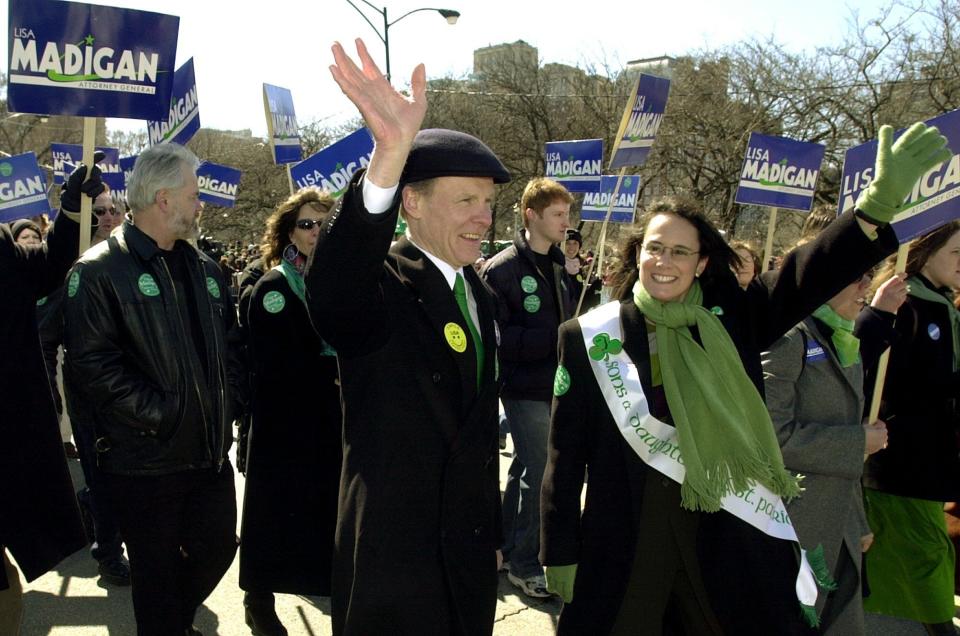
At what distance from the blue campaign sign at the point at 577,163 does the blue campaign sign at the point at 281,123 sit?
3736 mm

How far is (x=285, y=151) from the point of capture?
728cm

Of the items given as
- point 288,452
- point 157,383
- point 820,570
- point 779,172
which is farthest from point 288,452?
point 779,172

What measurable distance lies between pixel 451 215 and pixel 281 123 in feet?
18.7

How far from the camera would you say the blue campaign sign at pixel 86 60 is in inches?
158

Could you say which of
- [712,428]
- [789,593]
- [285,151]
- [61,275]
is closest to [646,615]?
[789,593]

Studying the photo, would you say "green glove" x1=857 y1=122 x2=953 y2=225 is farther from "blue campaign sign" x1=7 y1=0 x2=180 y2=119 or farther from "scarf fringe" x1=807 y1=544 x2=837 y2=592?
"blue campaign sign" x1=7 y1=0 x2=180 y2=119

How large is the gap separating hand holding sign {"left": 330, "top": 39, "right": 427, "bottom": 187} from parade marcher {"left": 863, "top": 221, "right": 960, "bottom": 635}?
9.81 ft

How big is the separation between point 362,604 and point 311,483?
185 centimetres

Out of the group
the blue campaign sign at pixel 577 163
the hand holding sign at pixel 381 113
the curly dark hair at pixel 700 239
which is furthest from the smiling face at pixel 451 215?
the blue campaign sign at pixel 577 163

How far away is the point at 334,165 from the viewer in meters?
6.18

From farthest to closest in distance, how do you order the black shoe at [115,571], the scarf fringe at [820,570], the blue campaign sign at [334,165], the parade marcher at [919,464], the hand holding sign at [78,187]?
the blue campaign sign at [334,165]
the black shoe at [115,571]
the parade marcher at [919,464]
the hand holding sign at [78,187]
the scarf fringe at [820,570]

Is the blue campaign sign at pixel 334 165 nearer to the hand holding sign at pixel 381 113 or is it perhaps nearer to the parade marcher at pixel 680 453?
the parade marcher at pixel 680 453

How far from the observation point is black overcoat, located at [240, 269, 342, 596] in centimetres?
377

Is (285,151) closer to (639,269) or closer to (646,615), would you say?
(639,269)
